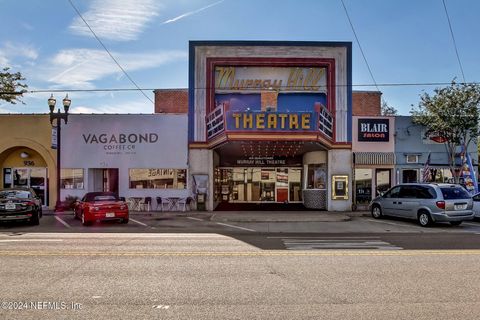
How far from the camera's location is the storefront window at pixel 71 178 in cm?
2400

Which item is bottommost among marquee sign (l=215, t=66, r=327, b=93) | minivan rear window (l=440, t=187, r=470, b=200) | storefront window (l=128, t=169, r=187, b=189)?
minivan rear window (l=440, t=187, r=470, b=200)

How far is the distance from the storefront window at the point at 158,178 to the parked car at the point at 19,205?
659 centimetres

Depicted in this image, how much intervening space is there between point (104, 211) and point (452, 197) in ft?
44.7

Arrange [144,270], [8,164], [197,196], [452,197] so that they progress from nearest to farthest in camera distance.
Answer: [144,270]
[452,197]
[197,196]
[8,164]

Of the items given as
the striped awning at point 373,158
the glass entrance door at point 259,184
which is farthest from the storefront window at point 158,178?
the striped awning at point 373,158

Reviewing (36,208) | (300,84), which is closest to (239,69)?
(300,84)

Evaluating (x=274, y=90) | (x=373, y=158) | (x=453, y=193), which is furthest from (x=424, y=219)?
(x=274, y=90)

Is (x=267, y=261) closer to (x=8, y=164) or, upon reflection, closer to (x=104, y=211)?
(x=104, y=211)

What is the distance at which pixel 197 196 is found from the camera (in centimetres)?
2312

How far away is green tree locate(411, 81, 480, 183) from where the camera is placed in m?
22.0

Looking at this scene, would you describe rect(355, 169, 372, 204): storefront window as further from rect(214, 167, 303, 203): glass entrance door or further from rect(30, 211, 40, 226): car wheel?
rect(30, 211, 40, 226): car wheel

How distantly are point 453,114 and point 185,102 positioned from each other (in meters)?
21.0

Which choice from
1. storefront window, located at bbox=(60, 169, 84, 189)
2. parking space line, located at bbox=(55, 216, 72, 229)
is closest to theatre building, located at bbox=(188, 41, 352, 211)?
storefront window, located at bbox=(60, 169, 84, 189)

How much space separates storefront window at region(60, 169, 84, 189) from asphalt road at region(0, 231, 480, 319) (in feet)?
42.3
